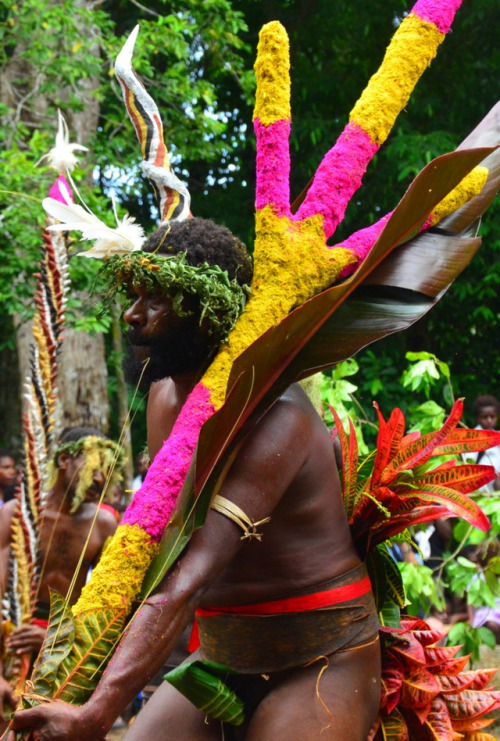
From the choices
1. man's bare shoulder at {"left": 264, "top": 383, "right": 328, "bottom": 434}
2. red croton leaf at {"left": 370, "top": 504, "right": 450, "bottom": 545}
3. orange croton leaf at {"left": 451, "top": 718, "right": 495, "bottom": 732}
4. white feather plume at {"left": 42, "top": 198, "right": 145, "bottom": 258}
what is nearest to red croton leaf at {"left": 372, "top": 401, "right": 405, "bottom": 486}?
red croton leaf at {"left": 370, "top": 504, "right": 450, "bottom": 545}

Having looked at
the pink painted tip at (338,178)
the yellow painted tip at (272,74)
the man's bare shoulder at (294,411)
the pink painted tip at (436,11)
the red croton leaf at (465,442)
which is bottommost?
the red croton leaf at (465,442)

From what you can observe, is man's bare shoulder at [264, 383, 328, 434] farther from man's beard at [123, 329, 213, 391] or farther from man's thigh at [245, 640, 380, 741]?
man's thigh at [245, 640, 380, 741]

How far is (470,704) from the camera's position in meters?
2.99

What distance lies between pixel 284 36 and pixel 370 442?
6946 millimetres

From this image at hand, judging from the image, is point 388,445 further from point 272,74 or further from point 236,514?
point 272,74

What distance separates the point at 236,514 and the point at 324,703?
1.90 ft

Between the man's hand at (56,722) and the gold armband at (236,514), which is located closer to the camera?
the man's hand at (56,722)

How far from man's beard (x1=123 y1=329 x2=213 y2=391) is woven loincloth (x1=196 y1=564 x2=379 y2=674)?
0.66m

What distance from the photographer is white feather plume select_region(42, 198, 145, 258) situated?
262 centimetres

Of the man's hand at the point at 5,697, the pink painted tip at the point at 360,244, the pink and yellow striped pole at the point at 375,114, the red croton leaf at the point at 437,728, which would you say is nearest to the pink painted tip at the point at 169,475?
the pink painted tip at the point at 360,244

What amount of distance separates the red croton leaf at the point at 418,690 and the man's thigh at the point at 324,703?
0.80 feet

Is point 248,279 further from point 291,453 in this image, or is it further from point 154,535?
point 154,535

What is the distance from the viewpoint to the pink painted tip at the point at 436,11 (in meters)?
2.98

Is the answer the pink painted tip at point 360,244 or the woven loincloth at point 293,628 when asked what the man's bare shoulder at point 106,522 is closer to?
the woven loincloth at point 293,628
